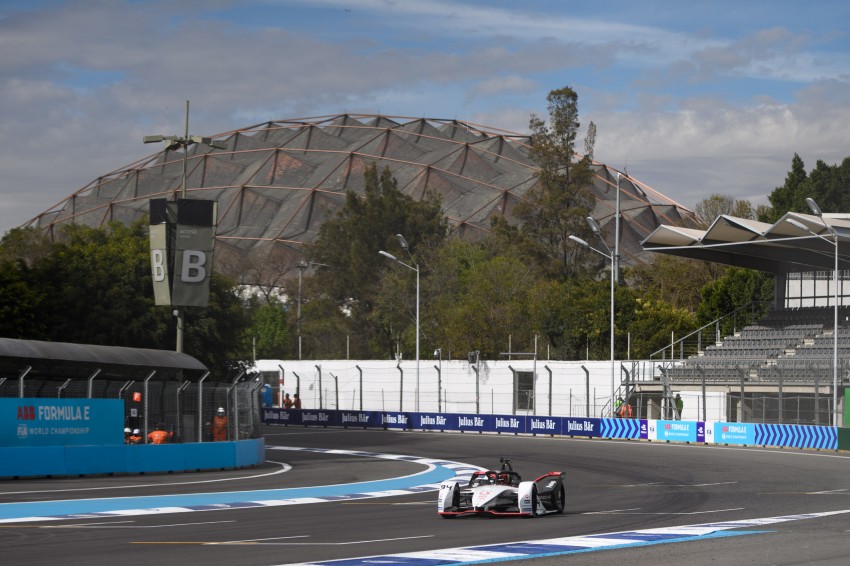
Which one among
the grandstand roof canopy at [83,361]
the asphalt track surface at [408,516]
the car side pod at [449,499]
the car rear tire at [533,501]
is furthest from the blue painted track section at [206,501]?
the grandstand roof canopy at [83,361]

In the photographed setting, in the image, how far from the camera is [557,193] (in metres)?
87.2

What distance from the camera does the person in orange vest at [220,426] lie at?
32438 mm

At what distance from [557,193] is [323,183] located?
52876 mm

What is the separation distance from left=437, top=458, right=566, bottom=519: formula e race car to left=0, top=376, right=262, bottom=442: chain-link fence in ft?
44.3

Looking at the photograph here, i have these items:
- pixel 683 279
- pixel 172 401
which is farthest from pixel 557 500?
pixel 683 279

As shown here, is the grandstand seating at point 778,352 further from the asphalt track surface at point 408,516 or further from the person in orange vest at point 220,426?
the person in orange vest at point 220,426

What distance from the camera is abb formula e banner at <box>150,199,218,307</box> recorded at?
105 feet

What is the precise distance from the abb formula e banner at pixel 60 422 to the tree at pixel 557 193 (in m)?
60.3

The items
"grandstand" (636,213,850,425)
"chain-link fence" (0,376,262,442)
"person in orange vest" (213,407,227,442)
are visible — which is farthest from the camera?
"grandstand" (636,213,850,425)

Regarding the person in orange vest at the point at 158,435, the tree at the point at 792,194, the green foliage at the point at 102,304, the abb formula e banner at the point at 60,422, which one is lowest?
the person in orange vest at the point at 158,435

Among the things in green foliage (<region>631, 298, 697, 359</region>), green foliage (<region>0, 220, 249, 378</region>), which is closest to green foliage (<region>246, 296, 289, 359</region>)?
green foliage (<region>631, 298, 697, 359</region>)

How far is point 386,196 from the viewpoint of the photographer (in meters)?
101

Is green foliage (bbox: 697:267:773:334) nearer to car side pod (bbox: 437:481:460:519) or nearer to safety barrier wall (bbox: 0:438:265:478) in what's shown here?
safety barrier wall (bbox: 0:438:265:478)

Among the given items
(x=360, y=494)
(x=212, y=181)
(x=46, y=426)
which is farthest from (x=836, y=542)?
(x=212, y=181)
